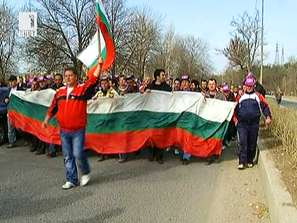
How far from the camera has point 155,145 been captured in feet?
29.2

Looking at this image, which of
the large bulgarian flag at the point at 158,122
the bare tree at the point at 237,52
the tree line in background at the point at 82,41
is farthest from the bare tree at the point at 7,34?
the large bulgarian flag at the point at 158,122

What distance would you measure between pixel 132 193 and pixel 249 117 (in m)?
3.09

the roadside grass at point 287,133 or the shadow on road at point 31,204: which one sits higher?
the roadside grass at point 287,133

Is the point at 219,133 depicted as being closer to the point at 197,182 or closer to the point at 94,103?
the point at 197,182

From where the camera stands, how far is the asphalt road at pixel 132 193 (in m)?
5.34

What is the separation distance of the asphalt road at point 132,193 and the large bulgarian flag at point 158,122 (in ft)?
1.32

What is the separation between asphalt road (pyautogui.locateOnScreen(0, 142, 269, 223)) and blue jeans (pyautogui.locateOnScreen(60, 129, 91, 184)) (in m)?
0.27

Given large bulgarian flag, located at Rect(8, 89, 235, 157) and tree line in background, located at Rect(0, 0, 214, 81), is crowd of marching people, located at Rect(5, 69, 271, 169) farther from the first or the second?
tree line in background, located at Rect(0, 0, 214, 81)

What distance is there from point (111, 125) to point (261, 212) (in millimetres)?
4363

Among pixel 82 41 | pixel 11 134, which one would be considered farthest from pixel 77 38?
pixel 11 134

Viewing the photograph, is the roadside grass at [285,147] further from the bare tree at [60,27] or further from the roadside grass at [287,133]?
the bare tree at [60,27]

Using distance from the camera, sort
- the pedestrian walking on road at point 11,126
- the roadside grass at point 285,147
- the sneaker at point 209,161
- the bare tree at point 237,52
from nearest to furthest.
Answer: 1. the roadside grass at point 285,147
2. the sneaker at point 209,161
3. the pedestrian walking on road at point 11,126
4. the bare tree at point 237,52

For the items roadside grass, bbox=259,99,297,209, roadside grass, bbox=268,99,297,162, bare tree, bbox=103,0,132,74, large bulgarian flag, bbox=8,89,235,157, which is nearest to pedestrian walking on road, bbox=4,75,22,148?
large bulgarian flag, bbox=8,89,235,157

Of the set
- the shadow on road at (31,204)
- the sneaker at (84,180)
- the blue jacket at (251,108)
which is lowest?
the shadow on road at (31,204)
